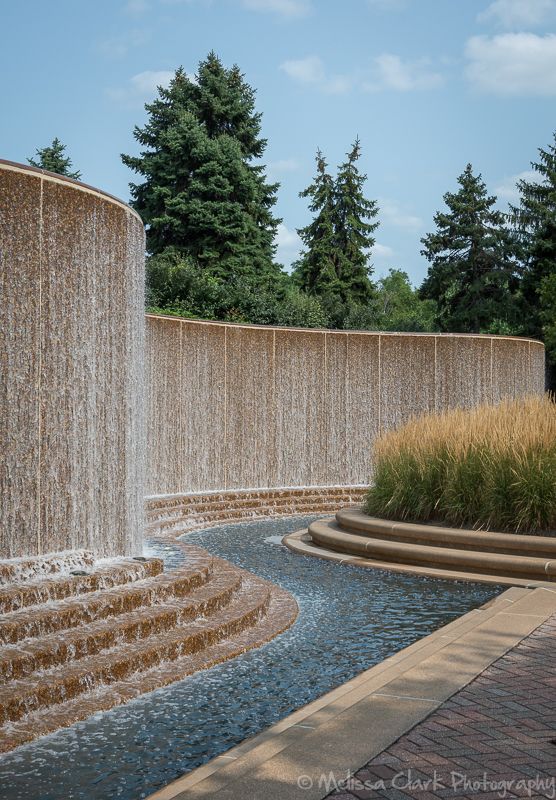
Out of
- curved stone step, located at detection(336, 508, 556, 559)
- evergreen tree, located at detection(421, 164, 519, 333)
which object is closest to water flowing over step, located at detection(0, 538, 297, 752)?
curved stone step, located at detection(336, 508, 556, 559)

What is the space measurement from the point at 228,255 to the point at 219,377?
701 inches

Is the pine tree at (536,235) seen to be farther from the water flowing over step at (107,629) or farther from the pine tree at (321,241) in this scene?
the water flowing over step at (107,629)

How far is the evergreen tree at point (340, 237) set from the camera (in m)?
41.3

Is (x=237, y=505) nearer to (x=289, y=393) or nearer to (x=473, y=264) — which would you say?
(x=289, y=393)

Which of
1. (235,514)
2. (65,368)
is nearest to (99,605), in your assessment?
(65,368)

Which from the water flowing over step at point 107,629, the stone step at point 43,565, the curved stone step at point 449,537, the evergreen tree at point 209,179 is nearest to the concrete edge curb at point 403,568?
the curved stone step at point 449,537

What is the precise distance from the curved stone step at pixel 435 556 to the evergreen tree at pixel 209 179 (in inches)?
785

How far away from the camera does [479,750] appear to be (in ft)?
11.9

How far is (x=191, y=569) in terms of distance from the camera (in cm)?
712

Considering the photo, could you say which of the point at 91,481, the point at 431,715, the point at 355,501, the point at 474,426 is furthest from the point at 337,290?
the point at 431,715

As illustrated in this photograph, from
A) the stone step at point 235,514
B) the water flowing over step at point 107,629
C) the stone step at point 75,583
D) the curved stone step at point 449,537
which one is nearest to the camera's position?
the water flowing over step at point 107,629

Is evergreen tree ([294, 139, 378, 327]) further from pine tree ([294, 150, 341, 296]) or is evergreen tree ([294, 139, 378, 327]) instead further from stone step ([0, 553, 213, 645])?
stone step ([0, 553, 213, 645])

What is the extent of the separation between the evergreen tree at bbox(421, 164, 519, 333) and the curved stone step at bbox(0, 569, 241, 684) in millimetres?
32781

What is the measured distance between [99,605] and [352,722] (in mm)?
2386
